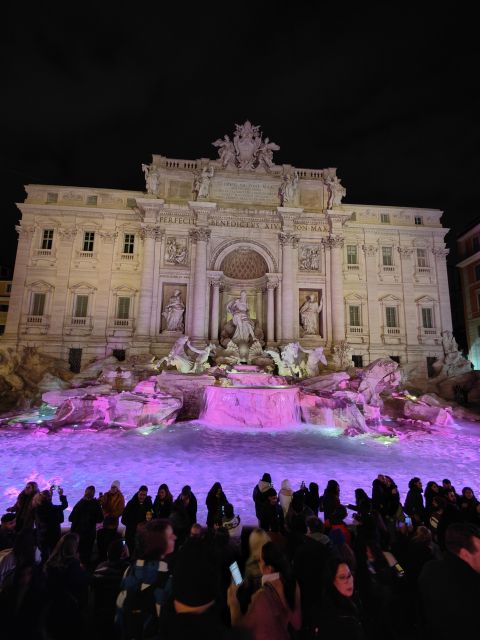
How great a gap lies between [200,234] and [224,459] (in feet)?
57.7

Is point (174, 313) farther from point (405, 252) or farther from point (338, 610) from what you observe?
point (338, 610)

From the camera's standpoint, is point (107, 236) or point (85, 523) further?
point (107, 236)

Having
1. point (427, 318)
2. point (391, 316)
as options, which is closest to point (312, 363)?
point (391, 316)

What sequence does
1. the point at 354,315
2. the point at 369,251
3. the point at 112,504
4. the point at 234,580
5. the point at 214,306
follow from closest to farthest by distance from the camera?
the point at 234,580, the point at 112,504, the point at 214,306, the point at 354,315, the point at 369,251

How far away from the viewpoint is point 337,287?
24109 millimetres

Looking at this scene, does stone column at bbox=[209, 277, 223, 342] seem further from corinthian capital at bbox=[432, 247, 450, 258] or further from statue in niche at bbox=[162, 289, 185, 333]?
corinthian capital at bbox=[432, 247, 450, 258]

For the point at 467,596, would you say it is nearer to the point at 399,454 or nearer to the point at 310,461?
the point at 310,461

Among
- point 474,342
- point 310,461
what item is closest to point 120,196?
point 310,461

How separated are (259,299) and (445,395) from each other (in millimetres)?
12855

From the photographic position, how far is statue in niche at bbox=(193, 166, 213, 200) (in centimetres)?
2361

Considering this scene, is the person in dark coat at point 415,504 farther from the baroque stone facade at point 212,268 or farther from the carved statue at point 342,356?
the baroque stone facade at point 212,268

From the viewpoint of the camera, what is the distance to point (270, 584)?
2174mm

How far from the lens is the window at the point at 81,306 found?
23.2 metres

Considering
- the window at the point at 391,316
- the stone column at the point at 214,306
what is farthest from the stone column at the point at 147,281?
the window at the point at 391,316
